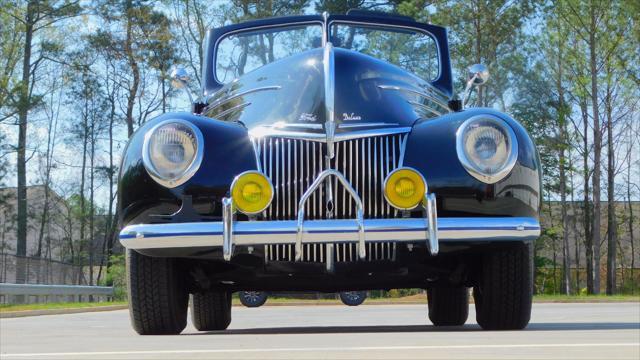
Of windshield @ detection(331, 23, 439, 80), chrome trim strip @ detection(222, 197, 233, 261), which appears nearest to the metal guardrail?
windshield @ detection(331, 23, 439, 80)

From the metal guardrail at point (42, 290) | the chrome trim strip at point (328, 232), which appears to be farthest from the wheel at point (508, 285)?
the metal guardrail at point (42, 290)

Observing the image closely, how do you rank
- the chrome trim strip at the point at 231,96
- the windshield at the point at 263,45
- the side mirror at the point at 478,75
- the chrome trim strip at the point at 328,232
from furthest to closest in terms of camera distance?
the windshield at the point at 263,45 → the side mirror at the point at 478,75 → the chrome trim strip at the point at 231,96 → the chrome trim strip at the point at 328,232

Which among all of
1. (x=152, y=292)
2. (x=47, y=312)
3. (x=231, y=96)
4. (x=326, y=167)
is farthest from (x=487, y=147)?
(x=47, y=312)

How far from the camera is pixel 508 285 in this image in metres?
5.16

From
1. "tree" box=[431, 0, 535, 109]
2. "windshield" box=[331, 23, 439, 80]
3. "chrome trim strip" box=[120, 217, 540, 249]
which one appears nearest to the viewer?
"chrome trim strip" box=[120, 217, 540, 249]

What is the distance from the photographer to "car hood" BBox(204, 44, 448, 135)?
537 cm

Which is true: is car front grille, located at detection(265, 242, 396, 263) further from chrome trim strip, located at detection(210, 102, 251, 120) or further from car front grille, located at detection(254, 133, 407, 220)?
chrome trim strip, located at detection(210, 102, 251, 120)

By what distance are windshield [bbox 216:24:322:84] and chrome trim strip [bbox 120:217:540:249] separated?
246 centimetres

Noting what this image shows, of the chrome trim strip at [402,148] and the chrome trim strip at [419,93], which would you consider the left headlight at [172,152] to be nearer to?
the chrome trim strip at [402,148]

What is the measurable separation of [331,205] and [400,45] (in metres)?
3.11

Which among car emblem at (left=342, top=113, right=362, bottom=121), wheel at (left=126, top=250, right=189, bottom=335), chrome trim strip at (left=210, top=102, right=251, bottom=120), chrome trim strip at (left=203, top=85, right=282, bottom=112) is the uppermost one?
chrome trim strip at (left=203, top=85, right=282, bottom=112)

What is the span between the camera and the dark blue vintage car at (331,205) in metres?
4.71

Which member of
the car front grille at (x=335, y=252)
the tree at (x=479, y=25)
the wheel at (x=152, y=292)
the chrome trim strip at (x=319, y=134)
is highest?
the tree at (x=479, y=25)

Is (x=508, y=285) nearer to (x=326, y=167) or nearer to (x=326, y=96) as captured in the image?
(x=326, y=167)
